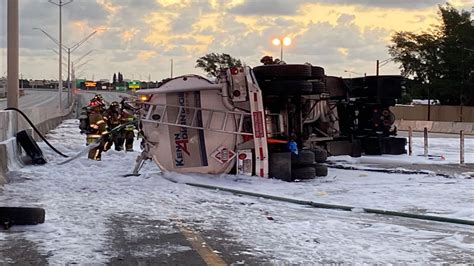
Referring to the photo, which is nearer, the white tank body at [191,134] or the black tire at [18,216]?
the black tire at [18,216]

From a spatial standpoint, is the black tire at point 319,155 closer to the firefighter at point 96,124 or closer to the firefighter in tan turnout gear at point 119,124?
the firefighter in tan turnout gear at point 119,124

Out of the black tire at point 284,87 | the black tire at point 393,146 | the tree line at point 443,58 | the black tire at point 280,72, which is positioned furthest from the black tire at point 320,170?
the tree line at point 443,58

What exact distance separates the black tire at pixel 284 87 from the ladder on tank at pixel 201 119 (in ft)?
2.31

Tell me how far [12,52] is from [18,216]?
9.53 m

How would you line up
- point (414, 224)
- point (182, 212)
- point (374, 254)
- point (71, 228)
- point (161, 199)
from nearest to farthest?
point (374, 254)
point (71, 228)
point (414, 224)
point (182, 212)
point (161, 199)

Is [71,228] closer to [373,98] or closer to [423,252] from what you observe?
[423,252]

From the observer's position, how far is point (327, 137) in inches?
600

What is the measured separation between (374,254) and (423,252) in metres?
0.55

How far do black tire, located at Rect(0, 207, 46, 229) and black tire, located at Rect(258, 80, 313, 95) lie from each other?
561 cm

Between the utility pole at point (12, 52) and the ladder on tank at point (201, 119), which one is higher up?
the utility pole at point (12, 52)

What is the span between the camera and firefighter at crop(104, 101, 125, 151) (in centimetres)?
1708

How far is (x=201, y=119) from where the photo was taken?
1184 cm

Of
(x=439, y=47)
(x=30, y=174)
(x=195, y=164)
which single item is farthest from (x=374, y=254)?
(x=439, y=47)

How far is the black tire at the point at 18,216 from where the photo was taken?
7.43 m
